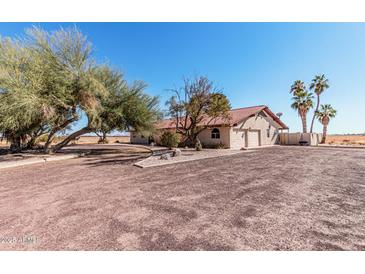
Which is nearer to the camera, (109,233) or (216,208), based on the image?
(109,233)

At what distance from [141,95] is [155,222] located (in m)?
13.0

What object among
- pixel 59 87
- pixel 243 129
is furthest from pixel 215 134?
pixel 59 87

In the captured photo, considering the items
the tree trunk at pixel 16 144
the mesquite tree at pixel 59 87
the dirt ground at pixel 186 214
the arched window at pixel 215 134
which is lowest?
the dirt ground at pixel 186 214

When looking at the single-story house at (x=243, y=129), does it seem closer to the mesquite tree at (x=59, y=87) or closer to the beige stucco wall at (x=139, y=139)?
the mesquite tree at (x=59, y=87)

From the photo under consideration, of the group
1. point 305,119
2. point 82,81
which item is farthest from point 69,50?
point 305,119

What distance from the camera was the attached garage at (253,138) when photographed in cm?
2137

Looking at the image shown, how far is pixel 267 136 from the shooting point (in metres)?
24.2

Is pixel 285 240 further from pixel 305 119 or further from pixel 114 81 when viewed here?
pixel 305 119

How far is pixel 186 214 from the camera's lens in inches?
149

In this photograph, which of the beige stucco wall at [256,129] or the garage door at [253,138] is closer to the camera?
the beige stucco wall at [256,129]

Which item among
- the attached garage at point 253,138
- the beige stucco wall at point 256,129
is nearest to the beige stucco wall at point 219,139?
the beige stucco wall at point 256,129

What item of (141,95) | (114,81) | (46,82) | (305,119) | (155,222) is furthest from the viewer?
(305,119)

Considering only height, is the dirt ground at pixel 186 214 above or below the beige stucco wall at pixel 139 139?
below

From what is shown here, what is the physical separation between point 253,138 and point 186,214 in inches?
799
